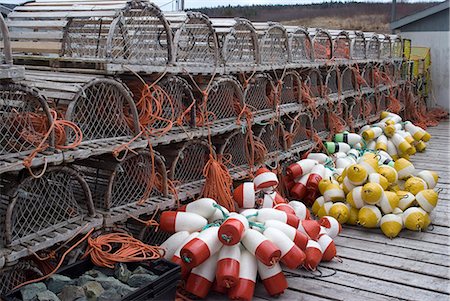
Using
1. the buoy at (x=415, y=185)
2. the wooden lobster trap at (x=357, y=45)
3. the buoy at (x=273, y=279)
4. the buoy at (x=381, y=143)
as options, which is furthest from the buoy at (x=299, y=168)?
the wooden lobster trap at (x=357, y=45)

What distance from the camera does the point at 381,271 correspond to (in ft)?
12.0

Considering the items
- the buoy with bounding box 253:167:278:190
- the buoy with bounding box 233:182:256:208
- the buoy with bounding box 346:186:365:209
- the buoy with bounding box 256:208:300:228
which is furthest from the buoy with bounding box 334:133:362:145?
the buoy with bounding box 256:208:300:228

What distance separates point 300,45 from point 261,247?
310cm

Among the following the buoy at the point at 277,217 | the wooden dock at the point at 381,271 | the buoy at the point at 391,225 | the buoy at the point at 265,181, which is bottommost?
the wooden dock at the point at 381,271

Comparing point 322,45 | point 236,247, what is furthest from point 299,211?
point 322,45

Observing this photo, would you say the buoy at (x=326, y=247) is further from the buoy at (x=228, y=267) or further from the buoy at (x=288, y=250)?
the buoy at (x=228, y=267)

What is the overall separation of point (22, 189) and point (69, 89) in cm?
59

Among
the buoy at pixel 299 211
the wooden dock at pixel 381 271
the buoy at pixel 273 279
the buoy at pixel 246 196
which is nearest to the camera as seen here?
the buoy at pixel 273 279

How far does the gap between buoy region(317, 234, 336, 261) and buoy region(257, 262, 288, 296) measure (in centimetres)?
63

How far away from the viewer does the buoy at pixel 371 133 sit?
649cm

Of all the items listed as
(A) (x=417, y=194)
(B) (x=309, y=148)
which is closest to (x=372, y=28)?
(B) (x=309, y=148)

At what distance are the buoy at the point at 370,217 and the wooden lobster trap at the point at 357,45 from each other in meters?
2.89

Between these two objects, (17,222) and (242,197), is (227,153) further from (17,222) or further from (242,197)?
(17,222)

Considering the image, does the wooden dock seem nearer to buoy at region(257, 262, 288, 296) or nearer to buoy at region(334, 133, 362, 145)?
buoy at region(257, 262, 288, 296)
